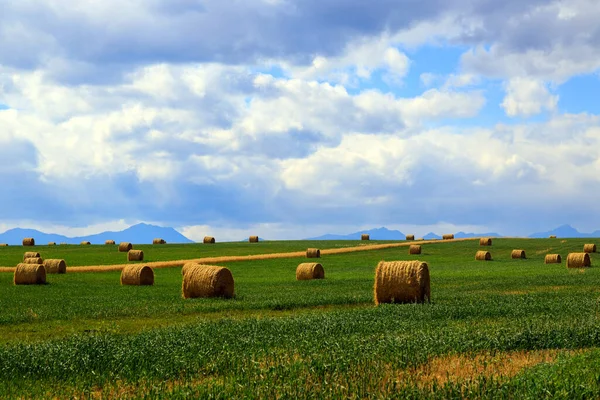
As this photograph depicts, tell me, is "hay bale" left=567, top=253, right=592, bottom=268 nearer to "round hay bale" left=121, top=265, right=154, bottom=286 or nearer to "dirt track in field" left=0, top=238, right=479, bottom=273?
"dirt track in field" left=0, top=238, right=479, bottom=273

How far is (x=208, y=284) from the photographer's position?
3344 cm

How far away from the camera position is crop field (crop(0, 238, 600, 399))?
12453 mm

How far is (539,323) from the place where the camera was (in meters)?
20.2

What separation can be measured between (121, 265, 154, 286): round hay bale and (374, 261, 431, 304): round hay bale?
19034 mm

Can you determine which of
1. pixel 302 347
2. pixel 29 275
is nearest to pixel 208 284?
pixel 29 275

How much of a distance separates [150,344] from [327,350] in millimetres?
4913

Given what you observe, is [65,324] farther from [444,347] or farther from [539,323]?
[539,323]

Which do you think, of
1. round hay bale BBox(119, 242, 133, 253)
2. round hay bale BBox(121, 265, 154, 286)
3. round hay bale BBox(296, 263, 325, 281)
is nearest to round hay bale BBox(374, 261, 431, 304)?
round hay bale BBox(296, 263, 325, 281)

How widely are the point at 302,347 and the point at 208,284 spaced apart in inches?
683

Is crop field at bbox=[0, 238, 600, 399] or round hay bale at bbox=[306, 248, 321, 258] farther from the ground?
round hay bale at bbox=[306, 248, 321, 258]

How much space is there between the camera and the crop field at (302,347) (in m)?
12.5

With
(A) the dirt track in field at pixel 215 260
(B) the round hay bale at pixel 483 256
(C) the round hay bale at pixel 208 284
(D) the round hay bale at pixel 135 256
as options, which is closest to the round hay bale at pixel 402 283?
(C) the round hay bale at pixel 208 284

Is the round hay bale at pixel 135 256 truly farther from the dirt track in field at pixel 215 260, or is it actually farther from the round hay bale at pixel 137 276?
the round hay bale at pixel 137 276

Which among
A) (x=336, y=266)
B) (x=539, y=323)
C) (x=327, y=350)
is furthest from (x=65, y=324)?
(x=336, y=266)
